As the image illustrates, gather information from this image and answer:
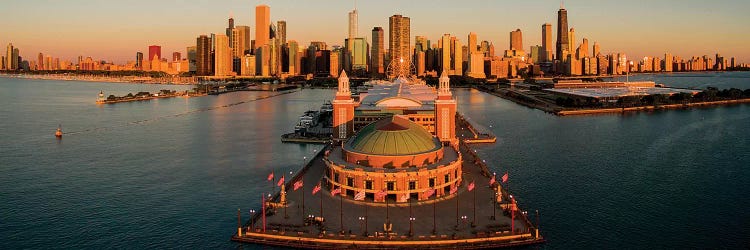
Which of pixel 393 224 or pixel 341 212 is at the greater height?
pixel 341 212

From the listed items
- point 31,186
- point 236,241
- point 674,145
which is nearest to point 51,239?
point 236,241

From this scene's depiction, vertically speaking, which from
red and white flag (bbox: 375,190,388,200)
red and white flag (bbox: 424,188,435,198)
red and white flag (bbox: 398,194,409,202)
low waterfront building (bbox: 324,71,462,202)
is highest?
low waterfront building (bbox: 324,71,462,202)

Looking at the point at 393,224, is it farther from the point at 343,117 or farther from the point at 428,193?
the point at 343,117

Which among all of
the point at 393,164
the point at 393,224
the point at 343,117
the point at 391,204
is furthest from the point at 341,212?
the point at 343,117

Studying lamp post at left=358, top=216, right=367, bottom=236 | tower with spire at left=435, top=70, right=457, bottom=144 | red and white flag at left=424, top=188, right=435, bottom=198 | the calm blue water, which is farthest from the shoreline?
lamp post at left=358, top=216, right=367, bottom=236

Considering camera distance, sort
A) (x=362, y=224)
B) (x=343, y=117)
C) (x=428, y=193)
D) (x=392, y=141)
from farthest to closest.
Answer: (x=343, y=117), (x=392, y=141), (x=428, y=193), (x=362, y=224)

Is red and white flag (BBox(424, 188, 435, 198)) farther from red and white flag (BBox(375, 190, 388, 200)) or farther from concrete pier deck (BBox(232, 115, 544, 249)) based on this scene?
red and white flag (BBox(375, 190, 388, 200))
